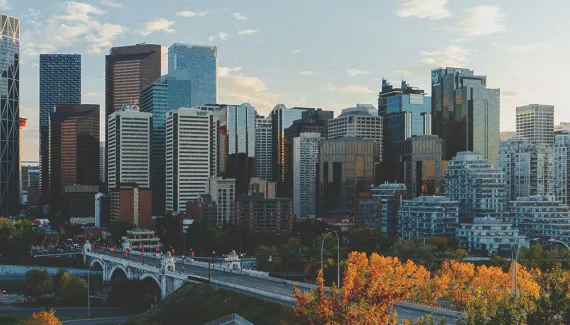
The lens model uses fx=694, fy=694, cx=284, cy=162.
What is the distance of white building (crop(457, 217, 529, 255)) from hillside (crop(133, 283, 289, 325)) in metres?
83.4

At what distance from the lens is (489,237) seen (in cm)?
17188

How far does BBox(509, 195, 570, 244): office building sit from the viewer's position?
184 m

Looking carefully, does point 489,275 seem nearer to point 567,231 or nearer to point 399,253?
point 399,253

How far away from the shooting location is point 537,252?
143750 millimetres

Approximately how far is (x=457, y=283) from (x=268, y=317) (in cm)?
2832

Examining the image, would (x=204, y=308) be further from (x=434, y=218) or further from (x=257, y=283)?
(x=434, y=218)

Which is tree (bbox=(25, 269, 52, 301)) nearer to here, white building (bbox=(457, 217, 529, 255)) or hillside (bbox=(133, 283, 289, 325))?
hillside (bbox=(133, 283, 289, 325))

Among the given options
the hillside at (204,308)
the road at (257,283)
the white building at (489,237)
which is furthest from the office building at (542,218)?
the hillside at (204,308)

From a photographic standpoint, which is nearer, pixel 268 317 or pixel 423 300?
pixel 268 317

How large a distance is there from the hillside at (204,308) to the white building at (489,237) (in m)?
83.4

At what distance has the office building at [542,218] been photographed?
7244 inches

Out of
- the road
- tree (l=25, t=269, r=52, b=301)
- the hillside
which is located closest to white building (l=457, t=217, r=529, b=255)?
the road

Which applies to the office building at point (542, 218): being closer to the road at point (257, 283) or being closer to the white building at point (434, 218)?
the white building at point (434, 218)

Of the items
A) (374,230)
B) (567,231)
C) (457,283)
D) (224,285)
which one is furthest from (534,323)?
A: (567,231)
